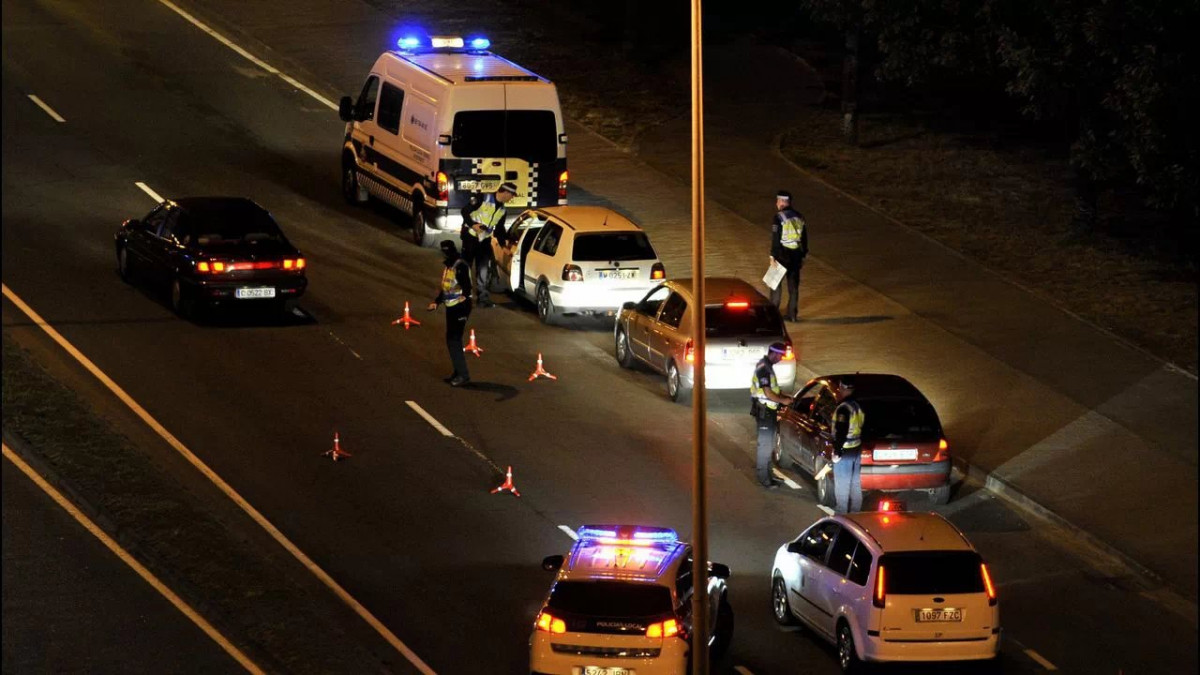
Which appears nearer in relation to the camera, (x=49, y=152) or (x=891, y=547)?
(x=891, y=547)

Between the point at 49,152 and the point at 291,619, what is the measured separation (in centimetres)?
2176

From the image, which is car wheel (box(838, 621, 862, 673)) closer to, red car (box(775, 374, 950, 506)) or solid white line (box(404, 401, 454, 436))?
red car (box(775, 374, 950, 506))

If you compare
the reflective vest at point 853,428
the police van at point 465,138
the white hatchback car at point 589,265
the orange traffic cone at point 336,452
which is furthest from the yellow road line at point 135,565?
the police van at point 465,138

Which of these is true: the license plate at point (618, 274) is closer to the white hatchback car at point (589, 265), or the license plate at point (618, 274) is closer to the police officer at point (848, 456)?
the white hatchback car at point (589, 265)

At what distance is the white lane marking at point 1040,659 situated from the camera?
65.5 ft

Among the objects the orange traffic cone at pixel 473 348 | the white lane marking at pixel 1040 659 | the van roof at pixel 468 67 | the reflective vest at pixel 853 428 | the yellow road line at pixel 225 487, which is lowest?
the orange traffic cone at pixel 473 348

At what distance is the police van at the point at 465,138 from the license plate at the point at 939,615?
16152mm

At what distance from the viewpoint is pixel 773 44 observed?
167 ft

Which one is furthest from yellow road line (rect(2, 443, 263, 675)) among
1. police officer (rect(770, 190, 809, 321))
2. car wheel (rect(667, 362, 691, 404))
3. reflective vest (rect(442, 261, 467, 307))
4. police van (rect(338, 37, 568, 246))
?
police officer (rect(770, 190, 809, 321))

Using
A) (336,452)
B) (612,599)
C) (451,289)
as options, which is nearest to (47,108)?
(451,289)

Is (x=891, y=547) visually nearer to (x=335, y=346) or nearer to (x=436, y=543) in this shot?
(x=436, y=543)

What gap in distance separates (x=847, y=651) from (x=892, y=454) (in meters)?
4.78

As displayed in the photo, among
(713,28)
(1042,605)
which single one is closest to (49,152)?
(713,28)

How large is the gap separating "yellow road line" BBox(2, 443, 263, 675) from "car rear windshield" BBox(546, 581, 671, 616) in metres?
A: 3.37
